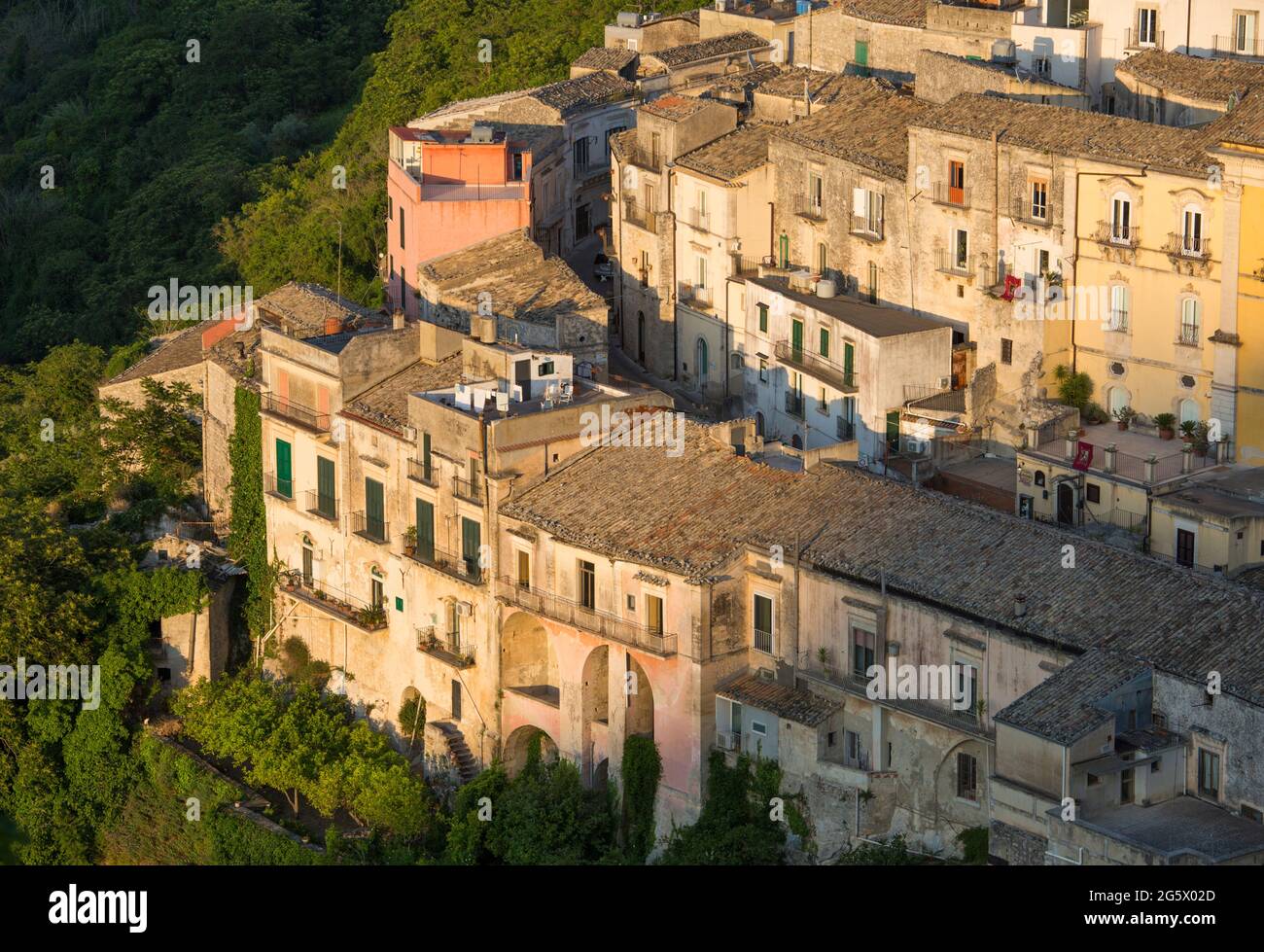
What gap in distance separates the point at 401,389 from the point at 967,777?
1672cm

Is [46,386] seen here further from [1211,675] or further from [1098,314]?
[1211,675]

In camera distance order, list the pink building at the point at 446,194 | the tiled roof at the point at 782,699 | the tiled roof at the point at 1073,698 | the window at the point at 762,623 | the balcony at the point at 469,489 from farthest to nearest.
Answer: the pink building at the point at 446,194, the balcony at the point at 469,489, the window at the point at 762,623, the tiled roof at the point at 782,699, the tiled roof at the point at 1073,698

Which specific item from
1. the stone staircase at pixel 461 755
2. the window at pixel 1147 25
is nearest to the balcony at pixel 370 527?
the stone staircase at pixel 461 755

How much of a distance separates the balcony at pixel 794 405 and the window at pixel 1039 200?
6.74 meters

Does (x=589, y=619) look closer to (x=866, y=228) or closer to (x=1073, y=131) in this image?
(x=1073, y=131)

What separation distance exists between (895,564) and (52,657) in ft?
65.4

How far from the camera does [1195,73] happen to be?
6462 centimetres

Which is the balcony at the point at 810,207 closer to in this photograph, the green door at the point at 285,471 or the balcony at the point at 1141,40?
the balcony at the point at 1141,40

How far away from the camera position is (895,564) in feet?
167

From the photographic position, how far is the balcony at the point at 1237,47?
219 feet

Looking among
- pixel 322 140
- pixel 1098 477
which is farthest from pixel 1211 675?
pixel 322 140

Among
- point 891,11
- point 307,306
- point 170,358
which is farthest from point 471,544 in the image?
point 891,11

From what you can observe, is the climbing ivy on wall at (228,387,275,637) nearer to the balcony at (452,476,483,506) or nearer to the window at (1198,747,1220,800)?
the balcony at (452,476,483,506)

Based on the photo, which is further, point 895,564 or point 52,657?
point 52,657
